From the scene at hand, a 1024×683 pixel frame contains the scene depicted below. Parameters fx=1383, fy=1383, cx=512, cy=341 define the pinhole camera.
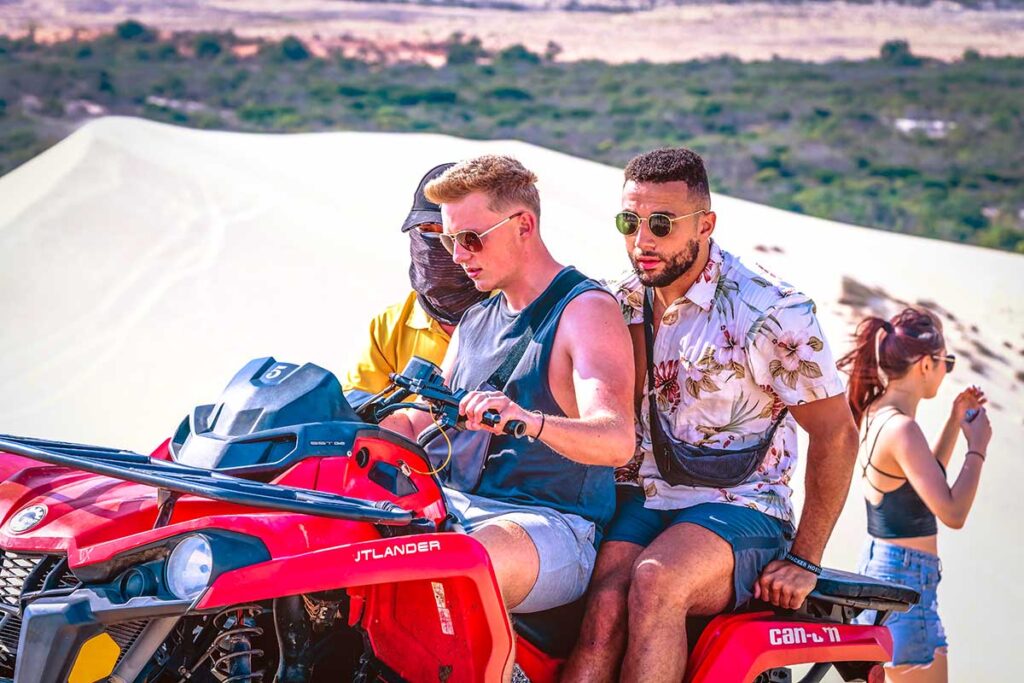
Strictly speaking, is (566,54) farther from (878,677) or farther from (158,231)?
(878,677)

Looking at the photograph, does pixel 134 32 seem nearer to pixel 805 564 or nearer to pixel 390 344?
pixel 390 344

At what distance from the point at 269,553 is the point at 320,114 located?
33869mm

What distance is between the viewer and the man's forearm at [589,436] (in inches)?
133

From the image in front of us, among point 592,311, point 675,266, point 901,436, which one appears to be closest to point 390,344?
point 675,266

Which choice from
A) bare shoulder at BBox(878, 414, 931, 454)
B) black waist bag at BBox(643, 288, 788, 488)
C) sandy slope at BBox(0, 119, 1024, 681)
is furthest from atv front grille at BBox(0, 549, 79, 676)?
sandy slope at BBox(0, 119, 1024, 681)

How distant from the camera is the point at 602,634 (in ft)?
→ 12.7

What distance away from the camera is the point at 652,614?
3834 mm

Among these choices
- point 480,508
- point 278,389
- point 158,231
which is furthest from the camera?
point 158,231

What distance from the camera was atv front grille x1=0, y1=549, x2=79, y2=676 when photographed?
10.6ft

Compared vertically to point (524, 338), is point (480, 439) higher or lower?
lower

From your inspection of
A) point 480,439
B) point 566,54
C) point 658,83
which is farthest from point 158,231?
point 566,54

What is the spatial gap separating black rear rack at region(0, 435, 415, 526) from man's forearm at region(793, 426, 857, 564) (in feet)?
4.92

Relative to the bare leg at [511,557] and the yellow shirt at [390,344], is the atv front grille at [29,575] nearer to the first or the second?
the bare leg at [511,557]

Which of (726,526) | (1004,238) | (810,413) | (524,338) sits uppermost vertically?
(524,338)
